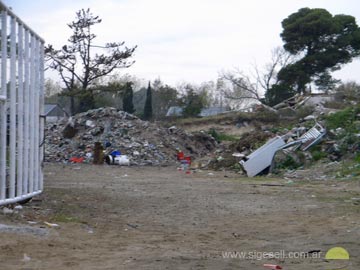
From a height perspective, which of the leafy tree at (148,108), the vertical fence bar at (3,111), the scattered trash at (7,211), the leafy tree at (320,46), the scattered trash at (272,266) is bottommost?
the scattered trash at (272,266)

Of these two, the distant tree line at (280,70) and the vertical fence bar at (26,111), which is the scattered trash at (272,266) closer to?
the vertical fence bar at (26,111)

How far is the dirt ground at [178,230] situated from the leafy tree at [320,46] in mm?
37225

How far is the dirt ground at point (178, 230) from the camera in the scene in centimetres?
501

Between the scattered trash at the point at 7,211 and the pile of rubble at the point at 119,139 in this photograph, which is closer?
the scattered trash at the point at 7,211

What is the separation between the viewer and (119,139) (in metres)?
27.3

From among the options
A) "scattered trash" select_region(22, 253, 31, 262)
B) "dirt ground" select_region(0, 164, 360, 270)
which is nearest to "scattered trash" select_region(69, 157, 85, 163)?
"dirt ground" select_region(0, 164, 360, 270)

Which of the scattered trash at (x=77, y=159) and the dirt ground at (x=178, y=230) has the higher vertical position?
the scattered trash at (x=77, y=159)

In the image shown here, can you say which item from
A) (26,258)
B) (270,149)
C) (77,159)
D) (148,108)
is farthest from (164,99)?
(26,258)

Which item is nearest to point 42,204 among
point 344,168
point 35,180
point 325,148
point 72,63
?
point 35,180

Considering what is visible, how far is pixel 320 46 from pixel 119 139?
2644 cm

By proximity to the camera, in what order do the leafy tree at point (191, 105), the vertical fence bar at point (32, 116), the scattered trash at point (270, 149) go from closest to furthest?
the vertical fence bar at point (32, 116)
the scattered trash at point (270, 149)
the leafy tree at point (191, 105)

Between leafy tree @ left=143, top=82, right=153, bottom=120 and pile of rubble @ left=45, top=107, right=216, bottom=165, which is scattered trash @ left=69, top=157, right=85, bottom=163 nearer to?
pile of rubble @ left=45, top=107, right=216, bottom=165

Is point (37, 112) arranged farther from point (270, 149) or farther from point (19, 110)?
point (270, 149)

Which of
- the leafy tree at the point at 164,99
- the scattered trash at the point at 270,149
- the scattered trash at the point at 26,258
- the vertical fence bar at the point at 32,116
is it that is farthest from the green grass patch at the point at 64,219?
the leafy tree at the point at 164,99
